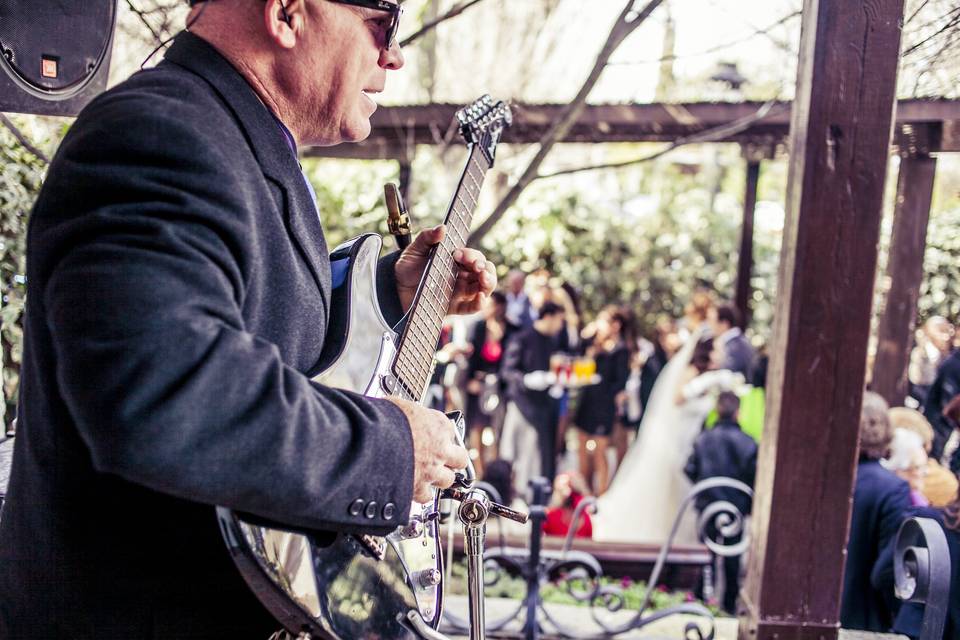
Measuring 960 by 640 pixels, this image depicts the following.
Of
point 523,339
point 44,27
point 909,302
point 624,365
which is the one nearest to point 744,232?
point 624,365

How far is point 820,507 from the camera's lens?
241 centimetres

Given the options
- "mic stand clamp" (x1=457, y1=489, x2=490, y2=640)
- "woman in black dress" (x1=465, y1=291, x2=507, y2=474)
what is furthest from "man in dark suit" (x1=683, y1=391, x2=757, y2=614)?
"mic stand clamp" (x1=457, y1=489, x2=490, y2=640)

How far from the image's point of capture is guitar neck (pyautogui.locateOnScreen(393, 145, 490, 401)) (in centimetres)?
161

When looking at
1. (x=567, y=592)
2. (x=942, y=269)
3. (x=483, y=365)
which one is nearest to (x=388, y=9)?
(x=567, y=592)

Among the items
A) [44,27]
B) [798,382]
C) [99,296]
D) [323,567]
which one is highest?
[44,27]

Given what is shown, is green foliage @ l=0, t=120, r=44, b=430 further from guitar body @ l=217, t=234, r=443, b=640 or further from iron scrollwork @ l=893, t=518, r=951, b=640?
iron scrollwork @ l=893, t=518, r=951, b=640

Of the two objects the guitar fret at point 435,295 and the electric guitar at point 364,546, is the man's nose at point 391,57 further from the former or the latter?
the guitar fret at point 435,295

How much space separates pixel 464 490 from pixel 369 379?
0.84 feet

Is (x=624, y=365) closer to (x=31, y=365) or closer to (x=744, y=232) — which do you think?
(x=744, y=232)

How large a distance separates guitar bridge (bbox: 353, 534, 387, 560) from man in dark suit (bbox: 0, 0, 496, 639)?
0.12m

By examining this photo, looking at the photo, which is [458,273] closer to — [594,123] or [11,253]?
[11,253]

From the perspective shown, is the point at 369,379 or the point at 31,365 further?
the point at 369,379

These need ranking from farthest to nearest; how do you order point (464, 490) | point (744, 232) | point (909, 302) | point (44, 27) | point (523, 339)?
point (744, 232)
point (523, 339)
point (909, 302)
point (44, 27)
point (464, 490)

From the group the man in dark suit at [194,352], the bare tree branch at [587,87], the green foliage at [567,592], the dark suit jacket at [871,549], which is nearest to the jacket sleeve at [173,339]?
the man in dark suit at [194,352]
